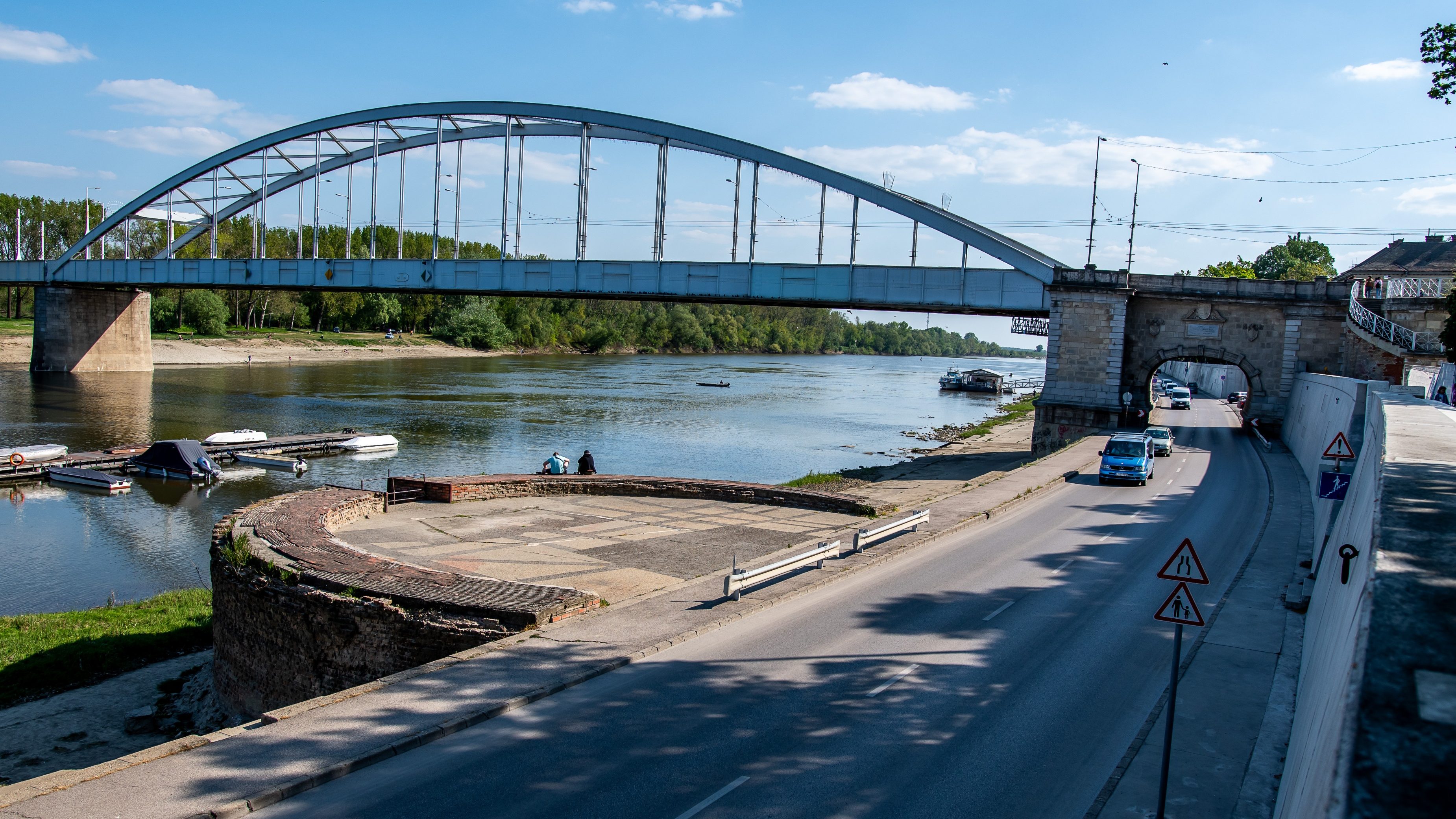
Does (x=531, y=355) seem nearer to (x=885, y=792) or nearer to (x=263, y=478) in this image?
(x=263, y=478)

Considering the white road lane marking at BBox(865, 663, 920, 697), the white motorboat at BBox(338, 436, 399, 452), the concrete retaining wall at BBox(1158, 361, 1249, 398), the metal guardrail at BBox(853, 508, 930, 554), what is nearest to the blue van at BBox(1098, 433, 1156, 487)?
the metal guardrail at BBox(853, 508, 930, 554)

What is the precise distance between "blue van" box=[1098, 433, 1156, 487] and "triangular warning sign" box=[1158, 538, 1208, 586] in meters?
20.1

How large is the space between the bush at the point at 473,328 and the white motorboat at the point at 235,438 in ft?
285

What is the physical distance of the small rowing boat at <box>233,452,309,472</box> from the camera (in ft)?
131

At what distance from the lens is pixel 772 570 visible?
563 inches

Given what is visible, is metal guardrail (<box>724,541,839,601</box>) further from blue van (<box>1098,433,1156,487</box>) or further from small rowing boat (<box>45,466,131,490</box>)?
small rowing boat (<box>45,466,131,490</box>)

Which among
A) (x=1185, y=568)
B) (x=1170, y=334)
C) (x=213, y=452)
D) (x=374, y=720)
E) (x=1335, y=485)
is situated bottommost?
(x=213, y=452)

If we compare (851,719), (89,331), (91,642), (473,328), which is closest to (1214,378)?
(851,719)

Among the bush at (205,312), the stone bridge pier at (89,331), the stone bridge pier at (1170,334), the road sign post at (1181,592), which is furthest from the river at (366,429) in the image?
the road sign post at (1181,592)

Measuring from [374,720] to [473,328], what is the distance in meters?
128

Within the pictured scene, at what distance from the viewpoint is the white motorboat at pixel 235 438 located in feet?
141

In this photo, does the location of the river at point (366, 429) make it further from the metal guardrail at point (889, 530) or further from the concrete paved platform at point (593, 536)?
the metal guardrail at point (889, 530)

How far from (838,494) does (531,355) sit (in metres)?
123

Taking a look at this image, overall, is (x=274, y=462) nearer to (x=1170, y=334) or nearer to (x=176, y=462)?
A: (x=176, y=462)
